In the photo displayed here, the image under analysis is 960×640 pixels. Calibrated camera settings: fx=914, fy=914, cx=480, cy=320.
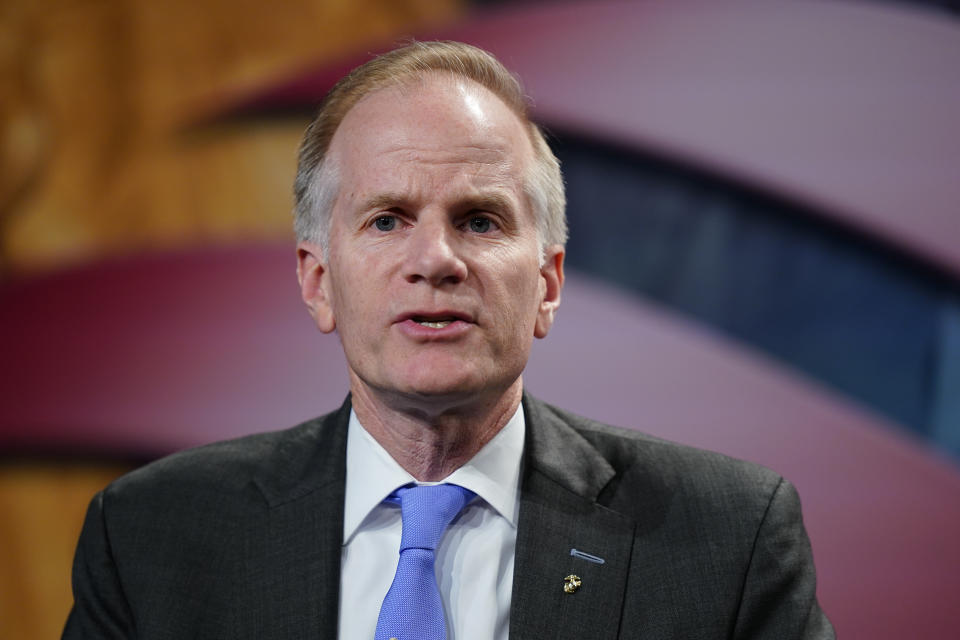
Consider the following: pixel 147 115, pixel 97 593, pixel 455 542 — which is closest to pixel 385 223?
pixel 455 542

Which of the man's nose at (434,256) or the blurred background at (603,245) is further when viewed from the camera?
the blurred background at (603,245)

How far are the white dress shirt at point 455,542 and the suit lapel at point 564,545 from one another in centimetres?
5

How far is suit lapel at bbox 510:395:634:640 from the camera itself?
1.42 metres

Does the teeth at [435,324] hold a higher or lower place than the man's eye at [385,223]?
lower

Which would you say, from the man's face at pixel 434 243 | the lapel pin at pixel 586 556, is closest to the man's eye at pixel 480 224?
the man's face at pixel 434 243

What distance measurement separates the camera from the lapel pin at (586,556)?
1.49 meters

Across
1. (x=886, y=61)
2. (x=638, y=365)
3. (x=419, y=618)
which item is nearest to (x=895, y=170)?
(x=886, y=61)

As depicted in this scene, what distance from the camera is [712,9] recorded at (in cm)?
245

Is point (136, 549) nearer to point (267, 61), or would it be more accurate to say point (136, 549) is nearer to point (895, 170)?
point (267, 61)

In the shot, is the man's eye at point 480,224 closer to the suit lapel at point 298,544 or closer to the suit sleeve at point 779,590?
the suit lapel at point 298,544

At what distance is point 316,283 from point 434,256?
1.15 feet

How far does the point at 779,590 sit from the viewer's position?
147 centimetres

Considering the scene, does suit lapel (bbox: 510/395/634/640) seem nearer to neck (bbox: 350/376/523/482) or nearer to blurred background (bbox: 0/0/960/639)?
neck (bbox: 350/376/523/482)

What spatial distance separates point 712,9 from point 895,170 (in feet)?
2.10
